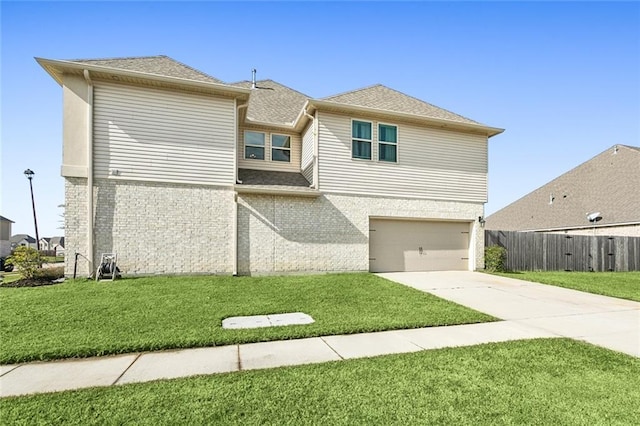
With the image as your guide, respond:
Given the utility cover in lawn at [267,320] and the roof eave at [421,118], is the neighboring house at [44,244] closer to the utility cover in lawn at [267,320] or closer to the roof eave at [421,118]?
the roof eave at [421,118]

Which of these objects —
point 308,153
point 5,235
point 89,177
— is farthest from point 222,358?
point 5,235

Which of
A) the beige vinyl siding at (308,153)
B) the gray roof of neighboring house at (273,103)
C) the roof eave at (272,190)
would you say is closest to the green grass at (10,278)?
the roof eave at (272,190)

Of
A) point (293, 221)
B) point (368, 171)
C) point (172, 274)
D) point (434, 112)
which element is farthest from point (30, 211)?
point (434, 112)

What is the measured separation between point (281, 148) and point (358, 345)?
9.56 m

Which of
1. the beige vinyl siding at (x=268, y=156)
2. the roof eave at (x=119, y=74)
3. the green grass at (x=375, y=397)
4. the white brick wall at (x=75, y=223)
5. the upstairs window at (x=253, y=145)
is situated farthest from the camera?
the upstairs window at (x=253, y=145)

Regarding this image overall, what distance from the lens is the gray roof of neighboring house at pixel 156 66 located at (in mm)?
8852

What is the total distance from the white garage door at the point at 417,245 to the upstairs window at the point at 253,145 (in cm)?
511

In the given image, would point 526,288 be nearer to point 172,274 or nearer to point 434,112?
point 434,112

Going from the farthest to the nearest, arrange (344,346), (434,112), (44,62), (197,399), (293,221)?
(434,112)
(293,221)
(44,62)
(344,346)
(197,399)

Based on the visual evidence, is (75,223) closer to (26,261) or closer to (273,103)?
(26,261)

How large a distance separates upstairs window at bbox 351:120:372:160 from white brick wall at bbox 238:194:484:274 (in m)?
1.61

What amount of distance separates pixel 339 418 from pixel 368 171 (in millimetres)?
9366

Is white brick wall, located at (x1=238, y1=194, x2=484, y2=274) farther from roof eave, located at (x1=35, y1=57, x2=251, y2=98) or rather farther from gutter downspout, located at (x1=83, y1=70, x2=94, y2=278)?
gutter downspout, located at (x1=83, y1=70, x2=94, y2=278)

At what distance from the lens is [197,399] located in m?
2.58
